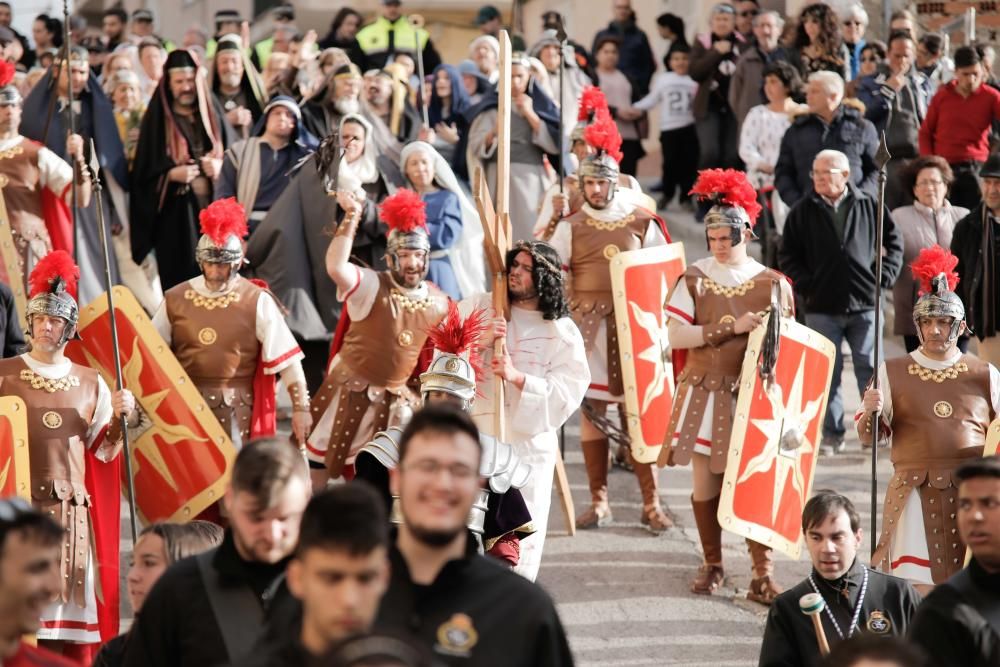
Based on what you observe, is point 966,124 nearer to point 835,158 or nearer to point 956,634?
point 835,158

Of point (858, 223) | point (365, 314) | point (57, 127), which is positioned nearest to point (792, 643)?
point (365, 314)

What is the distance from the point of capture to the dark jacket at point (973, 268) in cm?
923

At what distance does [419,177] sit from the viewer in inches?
399

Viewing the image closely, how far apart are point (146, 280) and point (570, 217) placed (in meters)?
3.08

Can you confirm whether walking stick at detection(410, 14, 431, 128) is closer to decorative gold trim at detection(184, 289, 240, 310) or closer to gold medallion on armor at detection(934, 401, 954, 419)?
decorative gold trim at detection(184, 289, 240, 310)

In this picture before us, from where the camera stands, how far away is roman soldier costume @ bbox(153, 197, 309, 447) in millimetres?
7934

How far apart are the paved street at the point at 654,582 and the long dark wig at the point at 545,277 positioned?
127cm

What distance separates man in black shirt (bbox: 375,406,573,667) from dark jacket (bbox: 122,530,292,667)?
367mm

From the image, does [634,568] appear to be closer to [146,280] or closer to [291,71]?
[146,280]

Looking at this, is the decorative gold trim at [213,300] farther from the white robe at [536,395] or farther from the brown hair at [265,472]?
the brown hair at [265,472]

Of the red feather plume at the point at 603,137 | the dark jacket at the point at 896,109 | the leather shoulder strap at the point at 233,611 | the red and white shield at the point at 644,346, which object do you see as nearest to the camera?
the leather shoulder strap at the point at 233,611

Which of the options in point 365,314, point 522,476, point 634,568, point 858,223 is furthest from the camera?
point 858,223

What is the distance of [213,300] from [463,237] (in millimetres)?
2844

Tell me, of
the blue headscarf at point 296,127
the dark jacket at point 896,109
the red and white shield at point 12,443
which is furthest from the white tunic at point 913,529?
the dark jacket at point 896,109
